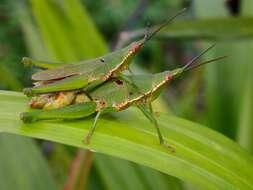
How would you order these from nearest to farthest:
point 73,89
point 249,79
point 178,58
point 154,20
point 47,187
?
1. point 73,89
2. point 47,187
3. point 249,79
4. point 154,20
5. point 178,58

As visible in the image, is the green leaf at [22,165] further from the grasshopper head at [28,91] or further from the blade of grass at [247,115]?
the blade of grass at [247,115]

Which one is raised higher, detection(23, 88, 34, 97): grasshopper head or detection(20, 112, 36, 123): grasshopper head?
detection(23, 88, 34, 97): grasshopper head

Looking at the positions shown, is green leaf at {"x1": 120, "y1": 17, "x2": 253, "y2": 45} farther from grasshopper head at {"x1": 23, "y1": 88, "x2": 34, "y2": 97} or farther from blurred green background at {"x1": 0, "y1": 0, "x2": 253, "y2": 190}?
grasshopper head at {"x1": 23, "y1": 88, "x2": 34, "y2": 97}

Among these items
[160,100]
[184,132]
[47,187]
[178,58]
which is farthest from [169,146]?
[178,58]

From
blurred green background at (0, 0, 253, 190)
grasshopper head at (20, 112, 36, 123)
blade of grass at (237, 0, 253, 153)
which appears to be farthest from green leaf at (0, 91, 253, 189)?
blade of grass at (237, 0, 253, 153)

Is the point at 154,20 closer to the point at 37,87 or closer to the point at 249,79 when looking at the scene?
the point at 249,79

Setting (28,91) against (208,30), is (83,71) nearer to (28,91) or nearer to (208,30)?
(28,91)
